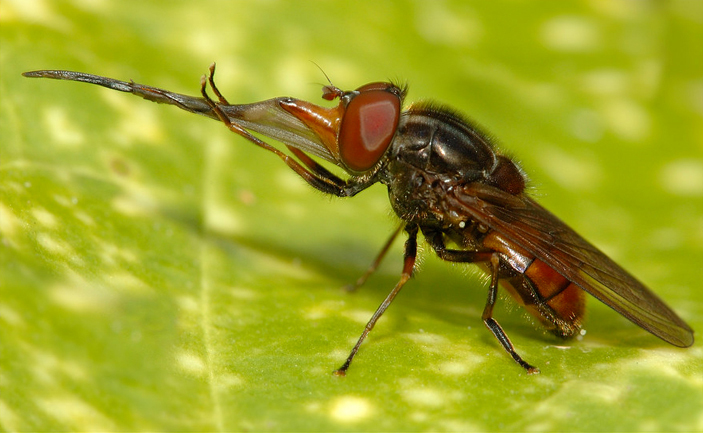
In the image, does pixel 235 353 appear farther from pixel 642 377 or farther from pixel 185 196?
pixel 642 377

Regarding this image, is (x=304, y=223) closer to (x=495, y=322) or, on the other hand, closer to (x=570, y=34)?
(x=495, y=322)

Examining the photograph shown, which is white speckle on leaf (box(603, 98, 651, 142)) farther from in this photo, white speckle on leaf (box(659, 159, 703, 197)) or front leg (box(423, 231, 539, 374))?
front leg (box(423, 231, 539, 374))

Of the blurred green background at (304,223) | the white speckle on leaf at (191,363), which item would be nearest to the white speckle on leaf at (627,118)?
the blurred green background at (304,223)

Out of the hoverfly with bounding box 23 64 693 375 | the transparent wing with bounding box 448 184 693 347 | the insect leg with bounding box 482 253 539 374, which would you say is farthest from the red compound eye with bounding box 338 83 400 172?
the insect leg with bounding box 482 253 539 374

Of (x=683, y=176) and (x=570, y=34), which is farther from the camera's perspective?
(x=570, y=34)

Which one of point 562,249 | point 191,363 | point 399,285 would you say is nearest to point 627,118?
point 562,249

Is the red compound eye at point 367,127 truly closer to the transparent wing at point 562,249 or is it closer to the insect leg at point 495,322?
the transparent wing at point 562,249

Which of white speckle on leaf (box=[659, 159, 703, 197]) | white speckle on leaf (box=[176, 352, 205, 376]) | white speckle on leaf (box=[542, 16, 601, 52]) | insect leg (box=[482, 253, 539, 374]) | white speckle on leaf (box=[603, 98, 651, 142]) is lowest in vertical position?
white speckle on leaf (box=[176, 352, 205, 376])
